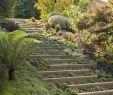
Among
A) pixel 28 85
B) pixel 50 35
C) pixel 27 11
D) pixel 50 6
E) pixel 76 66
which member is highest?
pixel 50 6

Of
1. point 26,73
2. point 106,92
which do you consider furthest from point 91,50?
point 26,73

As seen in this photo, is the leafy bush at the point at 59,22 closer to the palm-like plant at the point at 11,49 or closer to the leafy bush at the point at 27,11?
the palm-like plant at the point at 11,49

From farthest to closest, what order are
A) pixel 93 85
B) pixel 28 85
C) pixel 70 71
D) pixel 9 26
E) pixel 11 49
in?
pixel 9 26 < pixel 70 71 < pixel 93 85 < pixel 28 85 < pixel 11 49

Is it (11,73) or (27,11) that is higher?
(27,11)

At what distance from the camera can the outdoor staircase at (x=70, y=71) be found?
1120 cm

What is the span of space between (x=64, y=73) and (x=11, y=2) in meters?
6.15

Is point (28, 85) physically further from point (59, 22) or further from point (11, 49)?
point (59, 22)

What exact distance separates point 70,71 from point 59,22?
7.93 m

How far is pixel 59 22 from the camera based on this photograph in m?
19.8

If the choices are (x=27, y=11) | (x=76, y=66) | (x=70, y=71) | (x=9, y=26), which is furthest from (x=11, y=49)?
(x=27, y=11)

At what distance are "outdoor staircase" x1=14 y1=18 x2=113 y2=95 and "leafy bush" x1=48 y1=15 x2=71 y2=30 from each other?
471 cm

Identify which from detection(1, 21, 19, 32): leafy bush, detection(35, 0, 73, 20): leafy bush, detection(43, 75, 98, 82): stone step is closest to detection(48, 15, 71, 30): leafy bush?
detection(35, 0, 73, 20): leafy bush

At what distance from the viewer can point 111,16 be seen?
1405cm

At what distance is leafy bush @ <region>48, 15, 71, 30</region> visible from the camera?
19.6 meters
